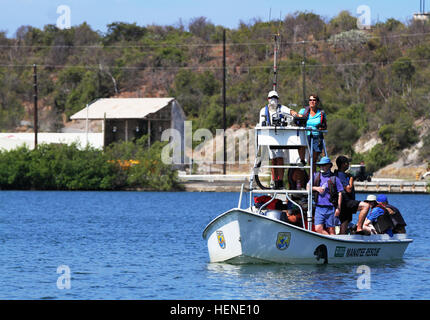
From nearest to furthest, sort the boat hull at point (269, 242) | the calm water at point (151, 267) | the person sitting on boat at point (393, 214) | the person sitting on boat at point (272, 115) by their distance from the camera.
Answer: the calm water at point (151, 267)
the boat hull at point (269, 242)
the person sitting on boat at point (272, 115)
the person sitting on boat at point (393, 214)

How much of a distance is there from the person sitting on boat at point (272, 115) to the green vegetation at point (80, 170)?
46.8 m

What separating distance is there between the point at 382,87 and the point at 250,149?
18.8m

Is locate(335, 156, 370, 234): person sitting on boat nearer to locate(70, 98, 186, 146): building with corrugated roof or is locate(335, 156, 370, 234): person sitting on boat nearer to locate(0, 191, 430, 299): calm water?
locate(0, 191, 430, 299): calm water

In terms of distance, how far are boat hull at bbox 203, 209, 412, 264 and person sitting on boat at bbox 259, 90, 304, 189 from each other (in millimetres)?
1449

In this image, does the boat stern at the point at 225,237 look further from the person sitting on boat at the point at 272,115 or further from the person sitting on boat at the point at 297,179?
the person sitting on boat at the point at 297,179

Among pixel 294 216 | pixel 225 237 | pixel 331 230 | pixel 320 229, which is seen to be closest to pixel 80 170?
pixel 294 216

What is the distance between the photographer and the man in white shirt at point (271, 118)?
21.7 metres

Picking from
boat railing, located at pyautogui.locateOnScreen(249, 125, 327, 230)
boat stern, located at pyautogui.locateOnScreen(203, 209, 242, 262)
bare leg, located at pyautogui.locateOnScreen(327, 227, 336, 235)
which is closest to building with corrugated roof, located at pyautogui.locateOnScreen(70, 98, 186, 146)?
boat stern, located at pyautogui.locateOnScreen(203, 209, 242, 262)

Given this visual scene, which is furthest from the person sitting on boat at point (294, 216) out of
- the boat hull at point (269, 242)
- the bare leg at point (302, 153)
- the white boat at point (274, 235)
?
the bare leg at point (302, 153)

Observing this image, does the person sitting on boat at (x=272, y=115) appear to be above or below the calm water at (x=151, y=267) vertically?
above

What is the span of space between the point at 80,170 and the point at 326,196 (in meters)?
50.3

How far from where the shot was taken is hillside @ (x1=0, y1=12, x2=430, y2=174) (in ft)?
253
